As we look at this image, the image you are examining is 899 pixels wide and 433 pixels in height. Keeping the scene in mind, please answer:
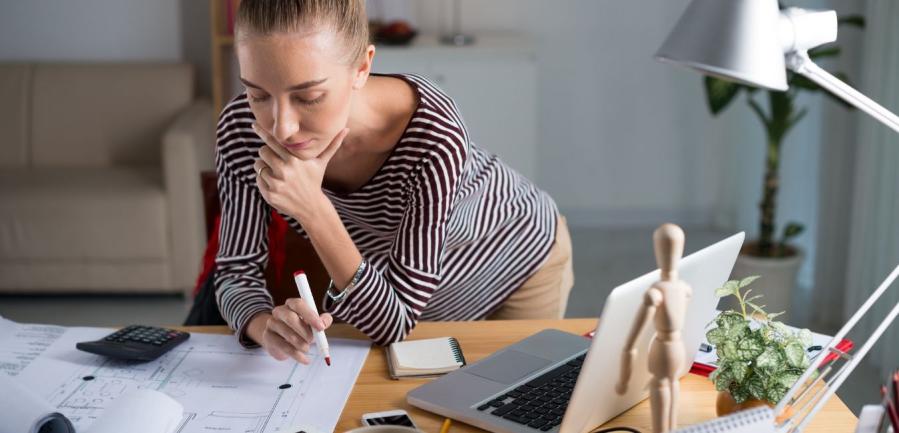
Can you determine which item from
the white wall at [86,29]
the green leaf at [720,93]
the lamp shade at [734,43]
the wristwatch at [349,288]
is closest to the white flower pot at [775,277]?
the green leaf at [720,93]

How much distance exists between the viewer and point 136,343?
51.5 inches

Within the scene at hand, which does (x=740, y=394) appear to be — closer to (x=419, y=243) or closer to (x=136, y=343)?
(x=419, y=243)

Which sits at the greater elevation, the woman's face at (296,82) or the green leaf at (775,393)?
the woman's face at (296,82)

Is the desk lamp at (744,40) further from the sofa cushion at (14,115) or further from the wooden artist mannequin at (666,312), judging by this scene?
the sofa cushion at (14,115)

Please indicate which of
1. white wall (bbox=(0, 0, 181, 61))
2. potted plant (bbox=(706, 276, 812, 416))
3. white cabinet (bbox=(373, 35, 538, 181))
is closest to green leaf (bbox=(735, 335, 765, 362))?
potted plant (bbox=(706, 276, 812, 416))

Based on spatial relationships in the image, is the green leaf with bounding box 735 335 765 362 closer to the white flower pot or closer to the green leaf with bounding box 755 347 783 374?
the green leaf with bounding box 755 347 783 374

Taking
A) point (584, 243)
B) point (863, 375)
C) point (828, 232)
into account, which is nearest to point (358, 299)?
point (863, 375)

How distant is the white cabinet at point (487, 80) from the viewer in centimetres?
382

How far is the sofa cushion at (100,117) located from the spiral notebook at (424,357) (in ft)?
9.41

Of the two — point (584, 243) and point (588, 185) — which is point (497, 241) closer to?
point (584, 243)

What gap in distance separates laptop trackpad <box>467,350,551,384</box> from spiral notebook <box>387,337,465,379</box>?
0.11ft

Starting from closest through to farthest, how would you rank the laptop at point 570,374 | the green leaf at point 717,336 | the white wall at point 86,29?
the laptop at point 570,374
the green leaf at point 717,336
the white wall at point 86,29

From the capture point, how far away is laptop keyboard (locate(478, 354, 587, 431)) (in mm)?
1095

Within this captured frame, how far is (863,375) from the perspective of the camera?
9.27ft
